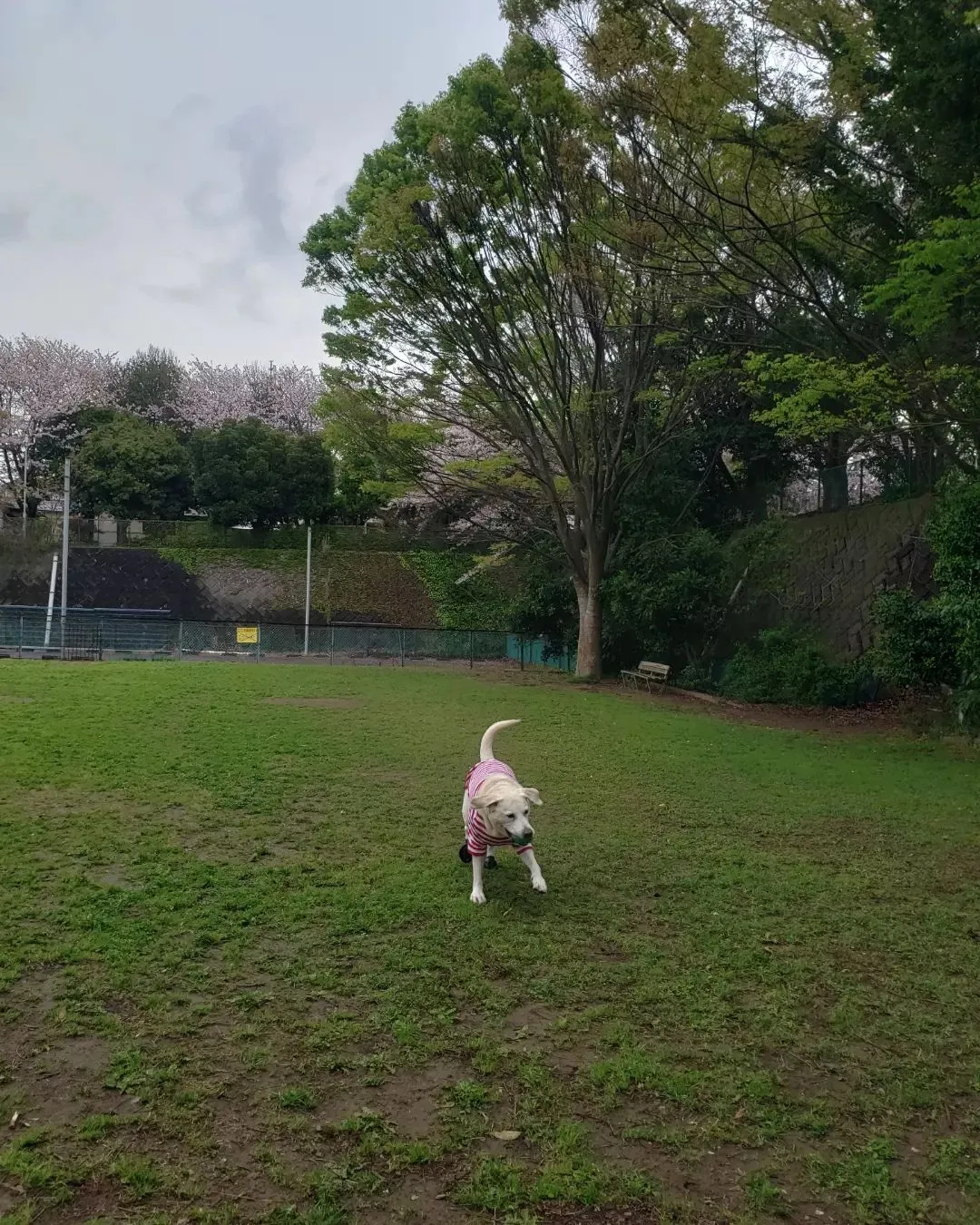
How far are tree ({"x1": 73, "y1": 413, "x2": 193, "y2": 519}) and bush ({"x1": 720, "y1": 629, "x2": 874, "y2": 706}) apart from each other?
81.4 ft

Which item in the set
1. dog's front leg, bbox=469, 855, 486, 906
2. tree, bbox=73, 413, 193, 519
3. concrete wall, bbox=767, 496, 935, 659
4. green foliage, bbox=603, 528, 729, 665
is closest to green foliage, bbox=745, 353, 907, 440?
concrete wall, bbox=767, 496, 935, 659

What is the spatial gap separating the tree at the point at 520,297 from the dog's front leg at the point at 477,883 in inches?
436

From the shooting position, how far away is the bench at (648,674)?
19.8m

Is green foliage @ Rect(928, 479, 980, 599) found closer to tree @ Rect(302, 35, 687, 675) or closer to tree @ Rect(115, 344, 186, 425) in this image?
tree @ Rect(302, 35, 687, 675)

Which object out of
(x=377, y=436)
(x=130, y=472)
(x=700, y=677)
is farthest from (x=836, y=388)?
(x=130, y=472)

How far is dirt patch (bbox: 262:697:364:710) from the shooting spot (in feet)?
48.4

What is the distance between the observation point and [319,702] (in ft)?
50.5

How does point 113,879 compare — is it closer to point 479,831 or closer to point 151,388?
point 479,831

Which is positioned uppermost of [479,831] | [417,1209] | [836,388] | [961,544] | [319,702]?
[836,388]

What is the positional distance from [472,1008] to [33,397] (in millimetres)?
42010

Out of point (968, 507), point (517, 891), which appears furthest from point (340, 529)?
point (517, 891)

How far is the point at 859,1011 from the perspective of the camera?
4.05m

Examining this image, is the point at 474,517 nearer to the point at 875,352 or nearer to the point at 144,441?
the point at 144,441

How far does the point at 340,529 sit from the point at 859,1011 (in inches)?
1323
